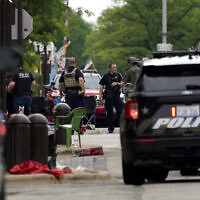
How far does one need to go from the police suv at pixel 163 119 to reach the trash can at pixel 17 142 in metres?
2.13

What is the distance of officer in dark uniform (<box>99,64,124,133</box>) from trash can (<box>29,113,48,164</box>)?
10.5m

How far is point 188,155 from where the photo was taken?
1059 centimetres

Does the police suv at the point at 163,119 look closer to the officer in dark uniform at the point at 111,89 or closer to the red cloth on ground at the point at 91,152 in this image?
the red cloth on ground at the point at 91,152

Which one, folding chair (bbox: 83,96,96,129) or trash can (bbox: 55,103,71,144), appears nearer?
trash can (bbox: 55,103,71,144)

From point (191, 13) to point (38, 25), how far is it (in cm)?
4809

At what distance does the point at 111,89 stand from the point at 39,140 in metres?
11.1

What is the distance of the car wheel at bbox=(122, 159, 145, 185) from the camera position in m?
11.2

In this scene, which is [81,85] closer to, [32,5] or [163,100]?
[32,5]

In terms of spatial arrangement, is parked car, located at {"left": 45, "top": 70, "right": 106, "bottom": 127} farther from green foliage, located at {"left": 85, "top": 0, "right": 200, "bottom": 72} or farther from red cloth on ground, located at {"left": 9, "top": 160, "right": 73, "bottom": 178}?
green foliage, located at {"left": 85, "top": 0, "right": 200, "bottom": 72}

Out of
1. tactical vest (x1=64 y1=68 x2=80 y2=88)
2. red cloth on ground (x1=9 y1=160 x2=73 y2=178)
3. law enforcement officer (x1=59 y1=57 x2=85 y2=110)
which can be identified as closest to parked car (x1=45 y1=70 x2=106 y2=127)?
law enforcement officer (x1=59 y1=57 x2=85 y2=110)

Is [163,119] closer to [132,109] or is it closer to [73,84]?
[132,109]

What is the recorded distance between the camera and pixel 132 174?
1127cm

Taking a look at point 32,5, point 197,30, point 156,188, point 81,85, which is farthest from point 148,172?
point 197,30

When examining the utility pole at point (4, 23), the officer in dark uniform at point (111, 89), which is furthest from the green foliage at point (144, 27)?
the utility pole at point (4, 23)
